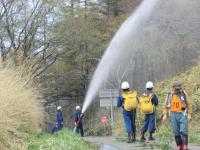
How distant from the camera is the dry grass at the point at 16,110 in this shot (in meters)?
13.5

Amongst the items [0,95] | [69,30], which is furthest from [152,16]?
[0,95]

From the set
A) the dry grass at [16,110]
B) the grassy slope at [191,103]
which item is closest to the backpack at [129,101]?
the grassy slope at [191,103]

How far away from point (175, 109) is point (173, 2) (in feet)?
68.6

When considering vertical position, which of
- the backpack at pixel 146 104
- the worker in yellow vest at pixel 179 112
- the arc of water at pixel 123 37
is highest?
the arc of water at pixel 123 37

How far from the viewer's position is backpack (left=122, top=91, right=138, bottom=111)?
17.5 metres

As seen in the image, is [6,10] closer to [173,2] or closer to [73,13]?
[73,13]

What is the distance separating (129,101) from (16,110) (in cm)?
321

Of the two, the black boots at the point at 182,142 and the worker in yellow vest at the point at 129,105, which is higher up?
the worker in yellow vest at the point at 129,105

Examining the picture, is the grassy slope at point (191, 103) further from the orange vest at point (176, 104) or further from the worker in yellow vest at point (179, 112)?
the orange vest at point (176, 104)

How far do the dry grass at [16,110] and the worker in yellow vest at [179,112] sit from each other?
3.57 m

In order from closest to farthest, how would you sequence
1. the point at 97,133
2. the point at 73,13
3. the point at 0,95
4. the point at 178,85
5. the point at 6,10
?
the point at 178,85
the point at 0,95
the point at 97,133
the point at 6,10
the point at 73,13

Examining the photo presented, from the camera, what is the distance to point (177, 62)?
33281mm

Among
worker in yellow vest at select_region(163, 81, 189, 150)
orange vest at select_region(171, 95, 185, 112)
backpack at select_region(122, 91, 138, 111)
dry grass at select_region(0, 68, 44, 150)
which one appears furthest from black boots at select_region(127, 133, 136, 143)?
orange vest at select_region(171, 95, 185, 112)

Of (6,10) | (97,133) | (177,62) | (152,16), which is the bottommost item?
(97,133)
